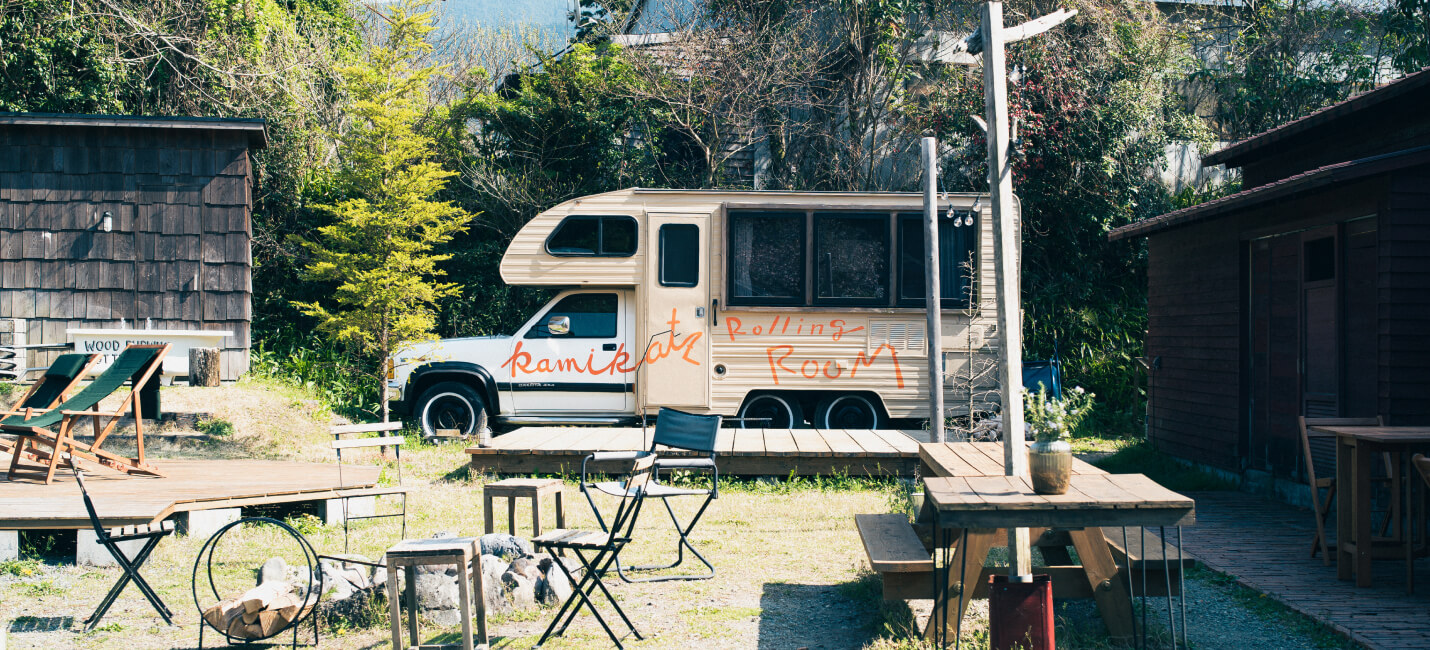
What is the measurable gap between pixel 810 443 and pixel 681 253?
2.60 metres

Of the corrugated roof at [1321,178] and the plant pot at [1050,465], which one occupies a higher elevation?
the corrugated roof at [1321,178]

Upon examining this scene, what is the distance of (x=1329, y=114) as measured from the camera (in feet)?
28.4

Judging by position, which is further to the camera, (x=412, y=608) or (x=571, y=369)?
(x=571, y=369)

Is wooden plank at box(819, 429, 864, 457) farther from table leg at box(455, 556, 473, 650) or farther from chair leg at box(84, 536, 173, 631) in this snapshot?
chair leg at box(84, 536, 173, 631)

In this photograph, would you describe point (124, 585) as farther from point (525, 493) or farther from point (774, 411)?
point (774, 411)

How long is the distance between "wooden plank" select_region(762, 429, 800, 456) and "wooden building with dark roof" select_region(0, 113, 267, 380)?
21.8ft

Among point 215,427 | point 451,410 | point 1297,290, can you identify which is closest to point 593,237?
A: point 451,410

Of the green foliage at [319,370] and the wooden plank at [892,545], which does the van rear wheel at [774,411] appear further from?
the wooden plank at [892,545]

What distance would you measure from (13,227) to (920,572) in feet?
38.7

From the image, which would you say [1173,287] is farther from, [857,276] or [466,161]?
[466,161]

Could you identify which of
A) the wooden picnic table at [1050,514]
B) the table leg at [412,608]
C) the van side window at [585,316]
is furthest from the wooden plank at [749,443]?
the table leg at [412,608]

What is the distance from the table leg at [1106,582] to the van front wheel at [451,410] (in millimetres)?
7535

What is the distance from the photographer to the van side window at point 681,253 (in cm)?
1040

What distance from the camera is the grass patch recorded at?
8734mm
